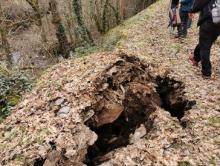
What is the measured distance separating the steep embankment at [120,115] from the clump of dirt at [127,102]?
24 mm

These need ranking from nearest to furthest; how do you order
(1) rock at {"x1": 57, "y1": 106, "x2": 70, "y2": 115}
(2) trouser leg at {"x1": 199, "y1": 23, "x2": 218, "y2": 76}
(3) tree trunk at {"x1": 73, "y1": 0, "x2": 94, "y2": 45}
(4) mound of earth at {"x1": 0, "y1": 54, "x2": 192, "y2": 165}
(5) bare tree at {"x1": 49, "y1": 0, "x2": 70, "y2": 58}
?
1. (4) mound of earth at {"x1": 0, "y1": 54, "x2": 192, "y2": 165}
2. (1) rock at {"x1": 57, "y1": 106, "x2": 70, "y2": 115}
3. (2) trouser leg at {"x1": 199, "y1": 23, "x2": 218, "y2": 76}
4. (3) tree trunk at {"x1": 73, "y1": 0, "x2": 94, "y2": 45}
5. (5) bare tree at {"x1": 49, "y1": 0, "x2": 70, "y2": 58}

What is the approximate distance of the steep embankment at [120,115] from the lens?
6.07 meters

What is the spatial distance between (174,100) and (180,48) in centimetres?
331

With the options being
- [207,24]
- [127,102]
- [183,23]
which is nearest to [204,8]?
[207,24]

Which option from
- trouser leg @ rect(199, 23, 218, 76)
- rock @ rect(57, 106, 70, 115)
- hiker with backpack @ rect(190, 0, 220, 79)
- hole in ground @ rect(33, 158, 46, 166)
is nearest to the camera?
hole in ground @ rect(33, 158, 46, 166)

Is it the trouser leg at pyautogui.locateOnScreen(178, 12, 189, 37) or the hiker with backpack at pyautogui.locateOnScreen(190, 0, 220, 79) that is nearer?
the hiker with backpack at pyautogui.locateOnScreen(190, 0, 220, 79)

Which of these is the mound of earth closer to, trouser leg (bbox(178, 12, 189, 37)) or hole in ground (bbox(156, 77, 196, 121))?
hole in ground (bbox(156, 77, 196, 121))

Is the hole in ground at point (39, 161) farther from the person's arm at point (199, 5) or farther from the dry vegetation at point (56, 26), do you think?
the dry vegetation at point (56, 26)

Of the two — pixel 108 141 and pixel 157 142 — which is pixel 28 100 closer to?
pixel 108 141

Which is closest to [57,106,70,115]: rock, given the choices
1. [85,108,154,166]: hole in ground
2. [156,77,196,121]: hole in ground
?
[85,108,154,166]: hole in ground

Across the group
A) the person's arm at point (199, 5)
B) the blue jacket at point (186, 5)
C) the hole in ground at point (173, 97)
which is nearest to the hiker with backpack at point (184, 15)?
the blue jacket at point (186, 5)

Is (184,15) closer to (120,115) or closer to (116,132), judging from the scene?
(120,115)

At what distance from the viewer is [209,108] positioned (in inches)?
276

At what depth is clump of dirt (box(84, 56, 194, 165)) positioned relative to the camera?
772 centimetres
